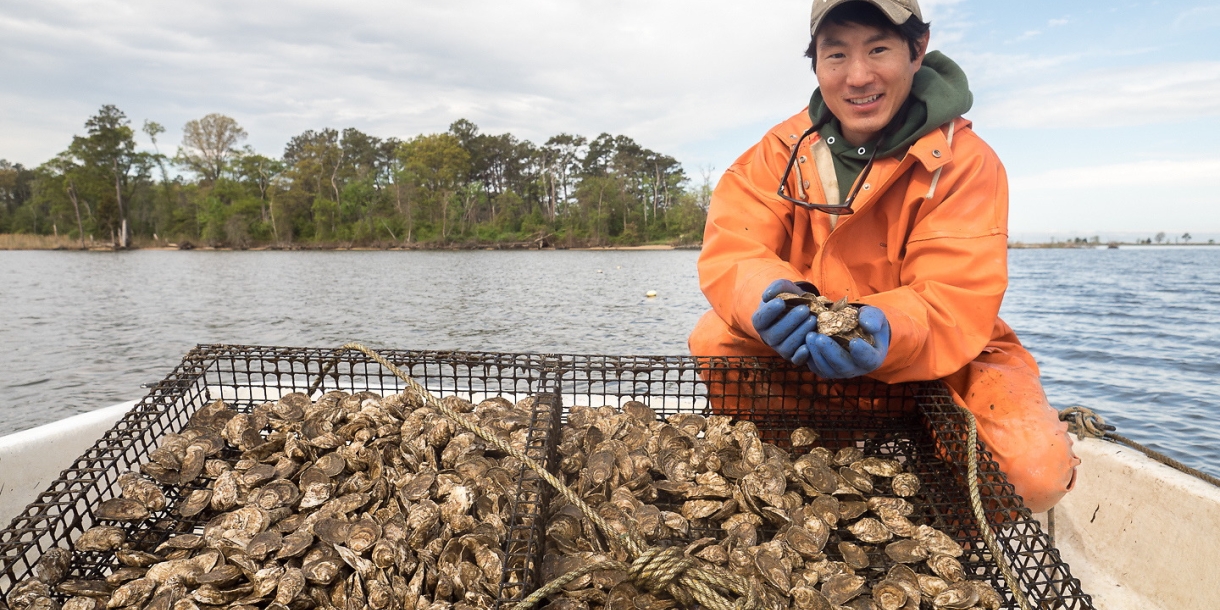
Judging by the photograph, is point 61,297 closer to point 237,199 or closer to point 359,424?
point 359,424

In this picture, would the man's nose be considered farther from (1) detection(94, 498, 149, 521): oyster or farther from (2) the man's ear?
(1) detection(94, 498, 149, 521): oyster

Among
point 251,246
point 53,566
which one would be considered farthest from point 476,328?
point 251,246

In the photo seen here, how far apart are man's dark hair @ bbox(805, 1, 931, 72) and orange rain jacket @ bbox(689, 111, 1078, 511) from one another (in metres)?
0.39

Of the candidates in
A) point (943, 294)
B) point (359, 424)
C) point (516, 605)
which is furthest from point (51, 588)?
point (943, 294)

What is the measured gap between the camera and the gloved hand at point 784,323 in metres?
1.90

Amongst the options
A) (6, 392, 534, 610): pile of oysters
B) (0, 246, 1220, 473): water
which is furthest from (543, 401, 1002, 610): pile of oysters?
(0, 246, 1220, 473): water

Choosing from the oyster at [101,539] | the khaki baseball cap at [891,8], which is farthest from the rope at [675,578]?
the khaki baseball cap at [891,8]

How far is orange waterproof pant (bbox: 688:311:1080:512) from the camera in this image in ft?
7.62

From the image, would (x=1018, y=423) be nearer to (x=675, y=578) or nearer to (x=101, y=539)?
(x=675, y=578)

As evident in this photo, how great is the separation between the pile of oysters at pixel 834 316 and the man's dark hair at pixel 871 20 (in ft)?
3.69

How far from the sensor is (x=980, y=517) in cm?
180

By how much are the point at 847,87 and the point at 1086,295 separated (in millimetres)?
30367

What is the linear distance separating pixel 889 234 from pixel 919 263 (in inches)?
10.0

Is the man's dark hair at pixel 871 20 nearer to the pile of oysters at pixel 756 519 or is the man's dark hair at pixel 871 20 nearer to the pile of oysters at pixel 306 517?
the pile of oysters at pixel 756 519
